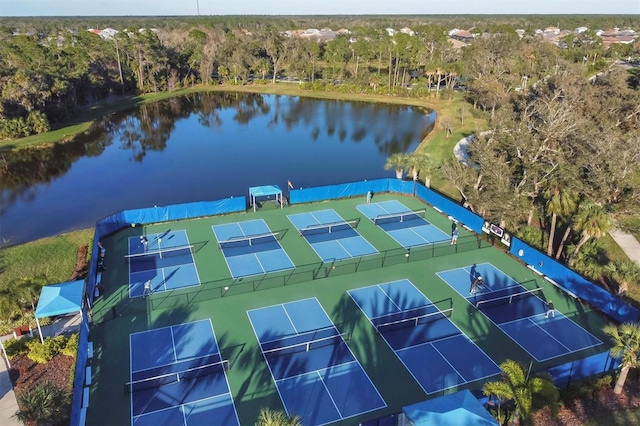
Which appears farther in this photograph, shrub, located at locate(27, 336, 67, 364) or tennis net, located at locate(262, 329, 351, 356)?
tennis net, located at locate(262, 329, 351, 356)

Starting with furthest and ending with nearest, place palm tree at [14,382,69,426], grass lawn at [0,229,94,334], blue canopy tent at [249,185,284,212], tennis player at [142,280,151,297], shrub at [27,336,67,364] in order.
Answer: blue canopy tent at [249,185,284,212], grass lawn at [0,229,94,334], tennis player at [142,280,151,297], shrub at [27,336,67,364], palm tree at [14,382,69,426]

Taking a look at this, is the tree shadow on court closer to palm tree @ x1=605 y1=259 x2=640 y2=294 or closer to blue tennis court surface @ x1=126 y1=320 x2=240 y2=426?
blue tennis court surface @ x1=126 y1=320 x2=240 y2=426

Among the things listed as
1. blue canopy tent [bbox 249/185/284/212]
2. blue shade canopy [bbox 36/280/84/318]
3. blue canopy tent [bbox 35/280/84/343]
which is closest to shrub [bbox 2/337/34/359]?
blue canopy tent [bbox 35/280/84/343]

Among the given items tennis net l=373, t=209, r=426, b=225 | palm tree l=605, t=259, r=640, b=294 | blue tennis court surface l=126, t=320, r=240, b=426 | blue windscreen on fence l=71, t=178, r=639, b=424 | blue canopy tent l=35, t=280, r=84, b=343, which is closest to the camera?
blue tennis court surface l=126, t=320, r=240, b=426

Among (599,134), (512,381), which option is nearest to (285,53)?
(599,134)

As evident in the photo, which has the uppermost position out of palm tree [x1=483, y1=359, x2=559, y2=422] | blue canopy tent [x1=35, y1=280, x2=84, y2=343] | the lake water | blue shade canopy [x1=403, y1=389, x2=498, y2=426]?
palm tree [x1=483, y1=359, x2=559, y2=422]

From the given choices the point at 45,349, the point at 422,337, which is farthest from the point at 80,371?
the point at 422,337

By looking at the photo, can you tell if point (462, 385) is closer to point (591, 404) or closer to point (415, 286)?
point (591, 404)
